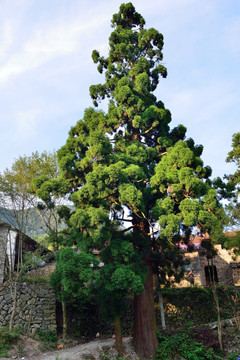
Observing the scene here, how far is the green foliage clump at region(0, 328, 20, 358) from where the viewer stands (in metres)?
10.6

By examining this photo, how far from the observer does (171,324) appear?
49.8 ft

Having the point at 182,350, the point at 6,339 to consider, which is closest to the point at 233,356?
the point at 182,350

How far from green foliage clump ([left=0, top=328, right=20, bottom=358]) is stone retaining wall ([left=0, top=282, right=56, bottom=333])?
39.4 inches

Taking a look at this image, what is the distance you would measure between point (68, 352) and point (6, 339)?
235 cm

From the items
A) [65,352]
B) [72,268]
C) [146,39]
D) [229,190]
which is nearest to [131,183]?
[72,268]

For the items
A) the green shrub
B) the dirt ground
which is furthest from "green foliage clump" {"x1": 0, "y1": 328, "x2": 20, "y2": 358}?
the green shrub

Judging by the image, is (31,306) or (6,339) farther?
(31,306)

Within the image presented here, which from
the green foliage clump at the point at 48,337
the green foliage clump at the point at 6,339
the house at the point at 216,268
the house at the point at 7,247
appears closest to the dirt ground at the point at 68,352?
the green foliage clump at the point at 6,339

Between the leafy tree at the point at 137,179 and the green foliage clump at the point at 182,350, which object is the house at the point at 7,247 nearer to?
the leafy tree at the point at 137,179

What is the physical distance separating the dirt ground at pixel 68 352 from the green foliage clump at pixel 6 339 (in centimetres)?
19

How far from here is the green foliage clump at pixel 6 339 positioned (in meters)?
10.6

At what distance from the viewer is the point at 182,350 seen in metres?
11.1

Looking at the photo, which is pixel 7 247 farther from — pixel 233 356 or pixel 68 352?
pixel 233 356

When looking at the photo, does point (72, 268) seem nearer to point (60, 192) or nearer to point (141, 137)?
point (60, 192)
